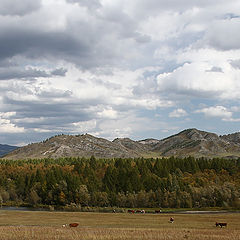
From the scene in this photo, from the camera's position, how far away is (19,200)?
19000 centimetres

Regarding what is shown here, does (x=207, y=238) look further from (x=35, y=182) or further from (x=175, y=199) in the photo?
(x=35, y=182)

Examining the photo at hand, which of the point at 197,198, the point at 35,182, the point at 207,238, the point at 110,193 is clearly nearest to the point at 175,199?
the point at 197,198

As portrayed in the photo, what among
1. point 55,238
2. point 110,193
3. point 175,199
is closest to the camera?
point 55,238

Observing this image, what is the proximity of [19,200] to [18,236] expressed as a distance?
519 ft

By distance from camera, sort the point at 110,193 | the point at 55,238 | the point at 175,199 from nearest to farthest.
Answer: the point at 55,238, the point at 175,199, the point at 110,193

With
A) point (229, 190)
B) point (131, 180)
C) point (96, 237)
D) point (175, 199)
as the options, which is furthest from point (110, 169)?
point (96, 237)

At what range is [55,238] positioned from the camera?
39906mm

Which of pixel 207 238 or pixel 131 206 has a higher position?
pixel 207 238

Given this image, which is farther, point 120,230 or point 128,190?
point 128,190

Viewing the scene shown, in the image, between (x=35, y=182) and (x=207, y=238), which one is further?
(x=35, y=182)

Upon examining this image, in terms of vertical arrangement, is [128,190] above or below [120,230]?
below

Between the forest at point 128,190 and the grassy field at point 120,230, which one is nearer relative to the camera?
the grassy field at point 120,230

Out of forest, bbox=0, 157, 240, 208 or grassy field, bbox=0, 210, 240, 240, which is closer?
grassy field, bbox=0, 210, 240, 240

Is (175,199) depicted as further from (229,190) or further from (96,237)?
(96,237)
